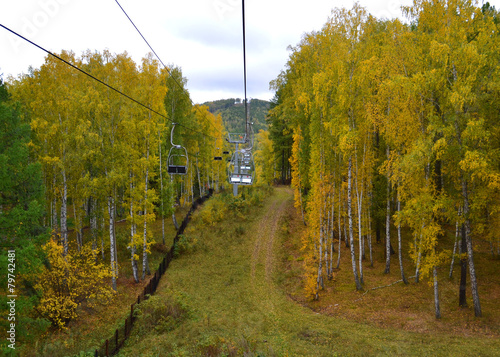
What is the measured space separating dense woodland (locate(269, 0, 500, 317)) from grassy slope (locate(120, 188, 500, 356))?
2.36m

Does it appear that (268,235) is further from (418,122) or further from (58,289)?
(58,289)

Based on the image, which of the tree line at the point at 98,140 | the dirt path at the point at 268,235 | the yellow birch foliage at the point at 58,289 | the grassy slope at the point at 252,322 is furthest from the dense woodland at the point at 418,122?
the yellow birch foliage at the point at 58,289

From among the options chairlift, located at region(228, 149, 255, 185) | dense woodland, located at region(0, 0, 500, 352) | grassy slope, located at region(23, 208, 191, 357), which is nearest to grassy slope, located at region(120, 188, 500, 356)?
grassy slope, located at region(23, 208, 191, 357)

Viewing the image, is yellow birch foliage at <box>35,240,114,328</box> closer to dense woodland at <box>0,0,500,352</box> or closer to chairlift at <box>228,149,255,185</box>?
dense woodland at <box>0,0,500,352</box>

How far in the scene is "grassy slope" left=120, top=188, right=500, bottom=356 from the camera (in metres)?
9.61

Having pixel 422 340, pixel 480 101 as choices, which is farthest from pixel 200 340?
pixel 480 101

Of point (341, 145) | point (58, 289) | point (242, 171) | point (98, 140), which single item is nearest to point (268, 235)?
point (242, 171)

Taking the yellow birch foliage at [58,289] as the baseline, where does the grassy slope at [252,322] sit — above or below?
below

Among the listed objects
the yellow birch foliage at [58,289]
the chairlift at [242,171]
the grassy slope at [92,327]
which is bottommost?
the grassy slope at [92,327]

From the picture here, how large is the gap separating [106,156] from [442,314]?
759 inches

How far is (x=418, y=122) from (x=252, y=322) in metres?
12.5

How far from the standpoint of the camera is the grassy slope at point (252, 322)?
378 inches

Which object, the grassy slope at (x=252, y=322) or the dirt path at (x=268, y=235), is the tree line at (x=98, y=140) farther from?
the dirt path at (x=268, y=235)

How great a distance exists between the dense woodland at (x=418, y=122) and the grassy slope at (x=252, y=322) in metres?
2.36
